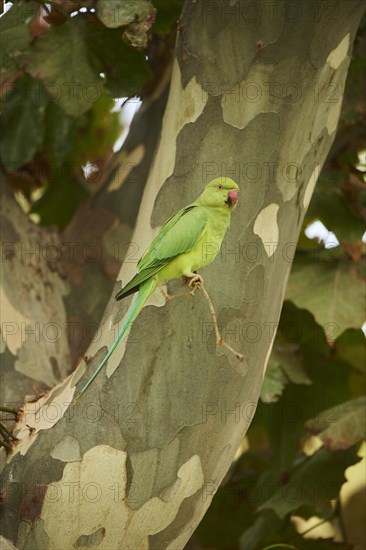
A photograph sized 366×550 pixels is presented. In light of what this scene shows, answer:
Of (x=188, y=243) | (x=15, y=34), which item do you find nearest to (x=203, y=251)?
(x=188, y=243)

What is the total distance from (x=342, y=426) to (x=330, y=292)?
308 millimetres

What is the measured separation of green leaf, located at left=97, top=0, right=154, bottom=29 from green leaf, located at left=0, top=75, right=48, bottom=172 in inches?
22.1

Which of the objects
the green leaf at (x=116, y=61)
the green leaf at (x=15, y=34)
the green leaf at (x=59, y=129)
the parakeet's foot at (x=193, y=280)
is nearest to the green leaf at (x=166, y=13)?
the green leaf at (x=116, y=61)

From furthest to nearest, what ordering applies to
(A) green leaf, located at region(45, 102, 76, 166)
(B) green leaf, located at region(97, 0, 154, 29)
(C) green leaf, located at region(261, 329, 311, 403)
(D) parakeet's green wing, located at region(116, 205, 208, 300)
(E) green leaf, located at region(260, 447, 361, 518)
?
(A) green leaf, located at region(45, 102, 76, 166)
(E) green leaf, located at region(260, 447, 361, 518)
(C) green leaf, located at region(261, 329, 311, 403)
(B) green leaf, located at region(97, 0, 154, 29)
(D) parakeet's green wing, located at region(116, 205, 208, 300)

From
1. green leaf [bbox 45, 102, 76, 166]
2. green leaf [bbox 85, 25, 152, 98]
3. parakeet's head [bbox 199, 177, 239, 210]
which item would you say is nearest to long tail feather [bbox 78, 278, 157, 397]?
parakeet's head [bbox 199, 177, 239, 210]

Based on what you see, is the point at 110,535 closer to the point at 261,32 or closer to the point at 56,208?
the point at 261,32

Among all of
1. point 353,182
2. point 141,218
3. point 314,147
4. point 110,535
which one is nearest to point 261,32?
point 314,147

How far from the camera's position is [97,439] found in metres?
1.31

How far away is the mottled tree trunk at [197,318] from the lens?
130cm

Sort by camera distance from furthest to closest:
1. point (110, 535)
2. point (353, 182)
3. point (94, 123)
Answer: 1. point (94, 123)
2. point (353, 182)
3. point (110, 535)

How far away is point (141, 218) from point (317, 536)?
1224mm

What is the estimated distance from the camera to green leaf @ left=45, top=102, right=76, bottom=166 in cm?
227

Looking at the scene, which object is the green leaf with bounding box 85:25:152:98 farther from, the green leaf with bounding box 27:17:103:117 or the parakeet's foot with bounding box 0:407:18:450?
the parakeet's foot with bounding box 0:407:18:450

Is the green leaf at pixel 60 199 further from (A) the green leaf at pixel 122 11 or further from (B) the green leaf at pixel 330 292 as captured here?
(A) the green leaf at pixel 122 11
